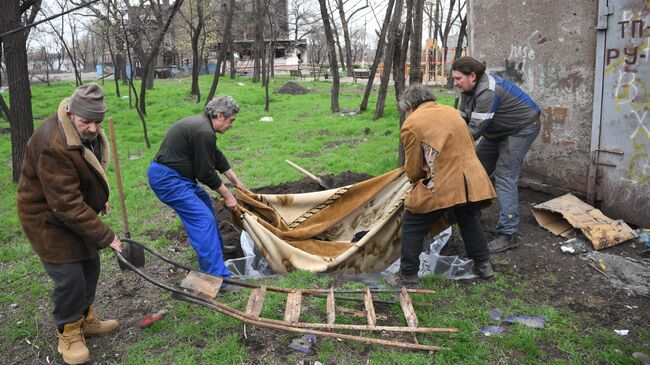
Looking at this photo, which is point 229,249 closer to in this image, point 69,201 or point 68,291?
point 68,291

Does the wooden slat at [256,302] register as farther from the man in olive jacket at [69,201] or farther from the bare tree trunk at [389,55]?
the bare tree trunk at [389,55]

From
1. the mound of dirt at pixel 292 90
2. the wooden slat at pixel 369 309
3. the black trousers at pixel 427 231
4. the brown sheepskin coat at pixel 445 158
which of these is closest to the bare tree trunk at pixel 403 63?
the black trousers at pixel 427 231

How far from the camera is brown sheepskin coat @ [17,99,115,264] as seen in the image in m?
2.91

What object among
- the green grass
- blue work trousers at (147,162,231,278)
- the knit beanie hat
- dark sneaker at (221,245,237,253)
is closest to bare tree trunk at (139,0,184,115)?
the green grass

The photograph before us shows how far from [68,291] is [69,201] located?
0.62 m

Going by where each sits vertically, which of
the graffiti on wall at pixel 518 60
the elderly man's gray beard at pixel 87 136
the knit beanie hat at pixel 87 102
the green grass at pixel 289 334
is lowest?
the green grass at pixel 289 334

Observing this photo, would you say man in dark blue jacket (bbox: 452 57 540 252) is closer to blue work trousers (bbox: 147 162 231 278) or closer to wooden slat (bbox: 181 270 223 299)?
blue work trousers (bbox: 147 162 231 278)

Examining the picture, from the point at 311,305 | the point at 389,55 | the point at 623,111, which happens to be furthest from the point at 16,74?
the point at 623,111

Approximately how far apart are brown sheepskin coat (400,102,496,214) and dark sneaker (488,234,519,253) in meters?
1.11

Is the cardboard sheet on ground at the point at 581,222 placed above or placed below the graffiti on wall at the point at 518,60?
below

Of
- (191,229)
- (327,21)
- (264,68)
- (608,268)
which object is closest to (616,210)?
(608,268)

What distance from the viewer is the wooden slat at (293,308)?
11.1 feet

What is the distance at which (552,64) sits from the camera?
223 inches

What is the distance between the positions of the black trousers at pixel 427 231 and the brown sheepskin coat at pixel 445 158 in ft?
0.52
